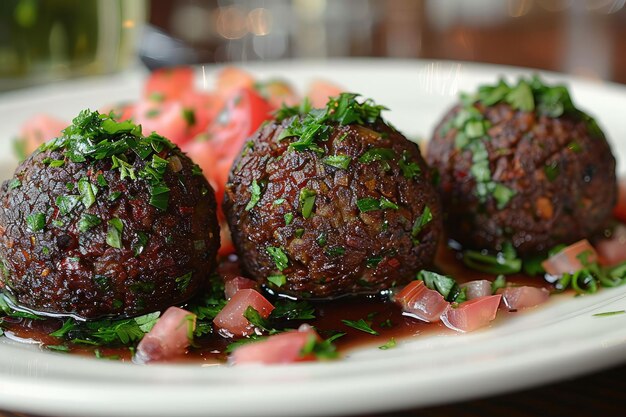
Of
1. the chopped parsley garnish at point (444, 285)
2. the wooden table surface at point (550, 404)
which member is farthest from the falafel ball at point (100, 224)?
the chopped parsley garnish at point (444, 285)

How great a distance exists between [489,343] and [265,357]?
0.60 metres

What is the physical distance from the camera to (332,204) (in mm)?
2404

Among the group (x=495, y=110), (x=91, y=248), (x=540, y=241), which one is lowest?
(x=540, y=241)

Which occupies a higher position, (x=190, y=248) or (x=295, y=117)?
(x=295, y=117)

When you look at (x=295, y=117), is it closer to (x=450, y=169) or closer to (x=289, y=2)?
(x=450, y=169)

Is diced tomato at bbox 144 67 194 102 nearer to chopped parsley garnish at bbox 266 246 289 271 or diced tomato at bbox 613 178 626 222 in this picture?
chopped parsley garnish at bbox 266 246 289 271

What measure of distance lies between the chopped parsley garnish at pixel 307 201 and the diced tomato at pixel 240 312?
0.32m

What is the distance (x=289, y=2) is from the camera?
10.2 m

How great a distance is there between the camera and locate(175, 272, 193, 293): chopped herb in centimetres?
242

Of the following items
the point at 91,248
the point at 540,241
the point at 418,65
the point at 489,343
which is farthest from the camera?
the point at 418,65

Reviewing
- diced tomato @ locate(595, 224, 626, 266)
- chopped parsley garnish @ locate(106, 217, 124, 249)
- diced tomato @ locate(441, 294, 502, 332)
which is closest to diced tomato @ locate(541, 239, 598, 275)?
diced tomato @ locate(595, 224, 626, 266)

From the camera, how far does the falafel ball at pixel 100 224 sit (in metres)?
2.30

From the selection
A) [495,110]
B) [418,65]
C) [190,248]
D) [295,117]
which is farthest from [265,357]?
[418,65]

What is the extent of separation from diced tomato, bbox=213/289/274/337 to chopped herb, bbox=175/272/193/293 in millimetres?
142
